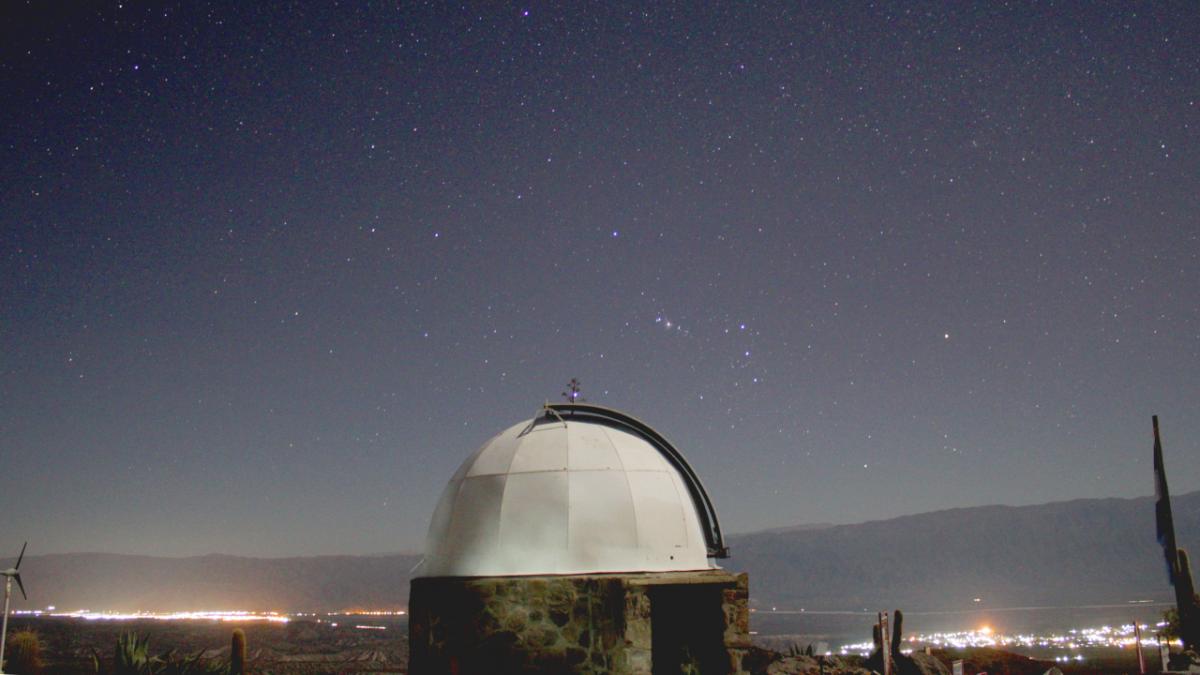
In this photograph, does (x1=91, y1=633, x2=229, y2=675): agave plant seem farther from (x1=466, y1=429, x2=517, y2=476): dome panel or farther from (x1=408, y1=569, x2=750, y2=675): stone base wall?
(x1=466, y1=429, x2=517, y2=476): dome panel

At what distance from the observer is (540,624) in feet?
34.0

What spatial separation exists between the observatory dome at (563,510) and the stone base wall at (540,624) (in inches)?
12.6

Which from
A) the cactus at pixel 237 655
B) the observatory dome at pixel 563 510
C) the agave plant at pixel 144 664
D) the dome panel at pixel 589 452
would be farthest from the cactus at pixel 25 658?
the dome panel at pixel 589 452

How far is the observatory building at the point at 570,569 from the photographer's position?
10344 millimetres

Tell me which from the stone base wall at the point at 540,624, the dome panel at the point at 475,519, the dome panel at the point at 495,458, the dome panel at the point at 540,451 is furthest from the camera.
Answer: the dome panel at the point at 495,458

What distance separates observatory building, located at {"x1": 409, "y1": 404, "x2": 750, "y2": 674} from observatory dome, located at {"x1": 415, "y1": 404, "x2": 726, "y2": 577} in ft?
0.06

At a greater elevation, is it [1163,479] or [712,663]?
[1163,479]

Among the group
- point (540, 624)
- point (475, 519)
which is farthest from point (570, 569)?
point (475, 519)

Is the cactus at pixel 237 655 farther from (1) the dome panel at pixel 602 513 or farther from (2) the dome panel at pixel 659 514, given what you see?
(2) the dome panel at pixel 659 514

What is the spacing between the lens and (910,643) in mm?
95688

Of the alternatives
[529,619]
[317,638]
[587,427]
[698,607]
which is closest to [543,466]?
[587,427]

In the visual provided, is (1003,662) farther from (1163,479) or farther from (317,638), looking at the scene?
(317,638)

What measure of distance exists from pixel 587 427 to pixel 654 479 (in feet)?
4.14

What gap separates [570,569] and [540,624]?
29.9 inches
